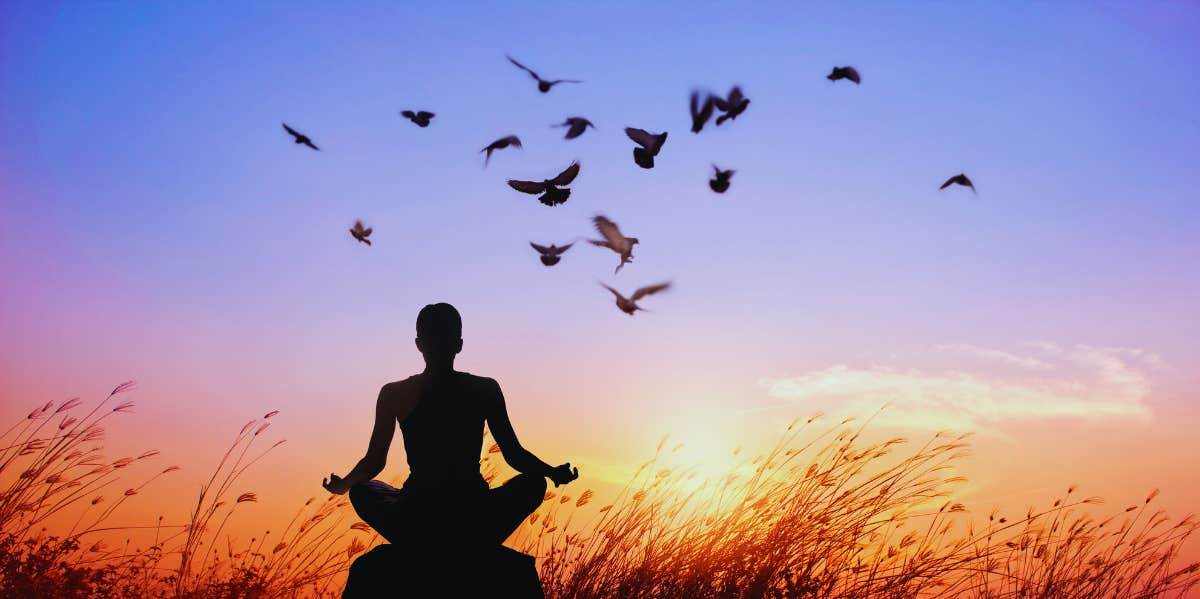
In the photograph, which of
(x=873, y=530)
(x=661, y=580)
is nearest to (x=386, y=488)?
(x=661, y=580)

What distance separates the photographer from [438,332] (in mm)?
3939

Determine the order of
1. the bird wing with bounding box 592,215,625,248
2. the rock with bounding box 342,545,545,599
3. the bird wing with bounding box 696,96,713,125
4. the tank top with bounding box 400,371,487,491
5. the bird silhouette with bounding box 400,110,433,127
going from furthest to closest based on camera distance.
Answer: the bird silhouette with bounding box 400,110,433,127 → the bird wing with bounding box 696,96,713,125 → the bird wing with bounding box 592,215,625,248 → the tank top with bounding box 400,371,487,491 → the rock with bounding box 342,545,545,599

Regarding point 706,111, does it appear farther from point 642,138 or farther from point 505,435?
point 505,435

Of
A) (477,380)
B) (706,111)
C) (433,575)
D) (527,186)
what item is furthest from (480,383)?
(706,111)

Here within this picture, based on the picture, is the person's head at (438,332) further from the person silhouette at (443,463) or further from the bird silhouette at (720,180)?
the bird silhouette at (720,180)

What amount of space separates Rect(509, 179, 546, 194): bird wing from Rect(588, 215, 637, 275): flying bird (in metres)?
0.34

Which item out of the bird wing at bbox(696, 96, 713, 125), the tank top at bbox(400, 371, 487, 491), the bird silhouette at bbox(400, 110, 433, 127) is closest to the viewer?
the tank top at bbox(400, 371, 487, 491)

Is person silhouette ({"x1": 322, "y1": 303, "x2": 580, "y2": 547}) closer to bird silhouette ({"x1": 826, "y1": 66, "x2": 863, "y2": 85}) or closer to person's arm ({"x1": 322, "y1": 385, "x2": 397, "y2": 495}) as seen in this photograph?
person's arm ({"x1": 322, "y1": 385, "x2": 397, "y2": 495})

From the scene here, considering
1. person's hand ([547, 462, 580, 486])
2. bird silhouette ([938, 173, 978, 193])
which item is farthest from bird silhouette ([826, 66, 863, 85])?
person's hand ([547, 462, 580, 486])

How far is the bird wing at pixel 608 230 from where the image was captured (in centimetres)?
446

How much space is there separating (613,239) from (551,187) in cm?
→ 41

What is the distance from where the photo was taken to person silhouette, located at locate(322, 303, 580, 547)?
3748mm

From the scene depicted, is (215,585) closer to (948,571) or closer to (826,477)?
(826,477)

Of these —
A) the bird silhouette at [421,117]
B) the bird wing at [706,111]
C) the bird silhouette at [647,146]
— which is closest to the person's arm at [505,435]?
the bird silhouette at [647,146]
